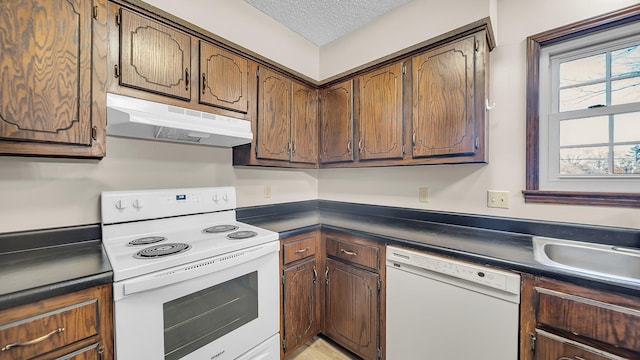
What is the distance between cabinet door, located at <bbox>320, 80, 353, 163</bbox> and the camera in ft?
6.77

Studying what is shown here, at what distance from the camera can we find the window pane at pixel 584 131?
1356 mm

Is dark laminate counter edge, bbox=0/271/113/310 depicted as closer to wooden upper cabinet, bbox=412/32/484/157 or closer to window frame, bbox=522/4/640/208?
wooden upper cabinet, bbox=412/32/484/157

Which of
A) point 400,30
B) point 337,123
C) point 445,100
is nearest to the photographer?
point 445,100

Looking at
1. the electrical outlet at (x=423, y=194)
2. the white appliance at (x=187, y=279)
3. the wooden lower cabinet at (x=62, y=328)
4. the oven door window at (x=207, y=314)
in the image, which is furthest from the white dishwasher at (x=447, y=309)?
Result: the wooden lower cabinet at (x=62, y=328)

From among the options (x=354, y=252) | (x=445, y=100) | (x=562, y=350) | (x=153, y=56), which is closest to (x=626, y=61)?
(x=445, y=100)

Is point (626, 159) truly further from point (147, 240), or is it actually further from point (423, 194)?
point (147, 240)

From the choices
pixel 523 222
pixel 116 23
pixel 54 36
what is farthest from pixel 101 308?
pixel 523 222

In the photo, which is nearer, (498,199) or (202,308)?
(202,308)

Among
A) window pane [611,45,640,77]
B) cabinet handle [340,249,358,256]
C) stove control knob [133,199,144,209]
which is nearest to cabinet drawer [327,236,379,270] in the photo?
cabinet handle [340,249,358,256]

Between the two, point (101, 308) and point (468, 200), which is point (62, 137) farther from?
point (468, 200)

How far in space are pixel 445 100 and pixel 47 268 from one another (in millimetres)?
2167

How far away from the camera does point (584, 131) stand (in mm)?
1404

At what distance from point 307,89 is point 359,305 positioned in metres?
1.83

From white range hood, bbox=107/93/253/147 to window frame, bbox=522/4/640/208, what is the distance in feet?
5.83
